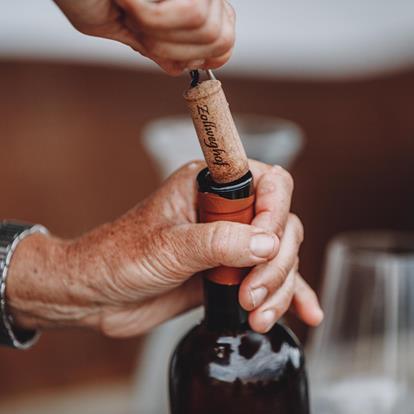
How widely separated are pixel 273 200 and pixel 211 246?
123 millimetres

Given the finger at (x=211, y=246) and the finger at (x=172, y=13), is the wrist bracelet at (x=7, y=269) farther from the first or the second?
A: the finger at (x=172, y=13)

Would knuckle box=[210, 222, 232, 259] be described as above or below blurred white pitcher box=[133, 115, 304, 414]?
above

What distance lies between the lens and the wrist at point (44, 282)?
3.16 feet

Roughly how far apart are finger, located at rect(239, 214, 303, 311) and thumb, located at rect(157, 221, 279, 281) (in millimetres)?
40

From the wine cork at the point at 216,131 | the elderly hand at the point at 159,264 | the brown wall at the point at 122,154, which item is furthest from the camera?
the brown wall at the point at 122,154

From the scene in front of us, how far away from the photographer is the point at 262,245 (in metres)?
0.78

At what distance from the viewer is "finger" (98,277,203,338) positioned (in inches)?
39.4

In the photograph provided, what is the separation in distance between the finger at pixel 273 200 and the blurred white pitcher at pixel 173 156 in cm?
43

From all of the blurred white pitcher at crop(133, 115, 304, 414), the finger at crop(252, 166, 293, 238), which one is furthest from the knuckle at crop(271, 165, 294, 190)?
Result: the blurred white pitcher at crop(133, 115, 304, 414)

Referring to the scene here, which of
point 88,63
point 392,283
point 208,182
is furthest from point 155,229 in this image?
point 88,63

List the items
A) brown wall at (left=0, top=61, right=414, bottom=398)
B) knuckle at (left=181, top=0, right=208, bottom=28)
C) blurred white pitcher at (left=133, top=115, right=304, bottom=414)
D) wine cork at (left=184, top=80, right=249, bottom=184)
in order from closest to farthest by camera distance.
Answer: knuckle at (left=181, top=0, right=208, bottom=28)
wine cork at (left=184, top=80, right=249, bottom=184)
blurred white pitcher at (left=133, top=115, right=304, bottom=414)
brown wall at (left=0, top=61, right=414, bottom=398)

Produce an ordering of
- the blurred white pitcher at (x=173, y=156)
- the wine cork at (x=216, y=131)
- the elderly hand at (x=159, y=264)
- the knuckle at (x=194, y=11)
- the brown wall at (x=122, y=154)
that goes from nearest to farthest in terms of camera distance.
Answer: the knuckle at (x=194, y=11), the wine cork at (x=216, y=131), the elderly hand at (x=159, y=264), the blurred white pitcher at (x=173, y=156), the brown wall at (x=122, y=154)

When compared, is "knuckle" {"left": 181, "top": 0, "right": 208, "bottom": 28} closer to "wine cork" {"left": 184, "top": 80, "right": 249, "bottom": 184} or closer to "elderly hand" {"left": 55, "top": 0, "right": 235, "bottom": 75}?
"elderly hand" {"left": 55, "top": 0, "right": 235, "bottom": 75}

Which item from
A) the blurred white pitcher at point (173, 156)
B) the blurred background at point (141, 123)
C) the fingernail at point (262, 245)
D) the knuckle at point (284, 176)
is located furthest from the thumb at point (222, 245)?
the blurred background at point (141, 123)
